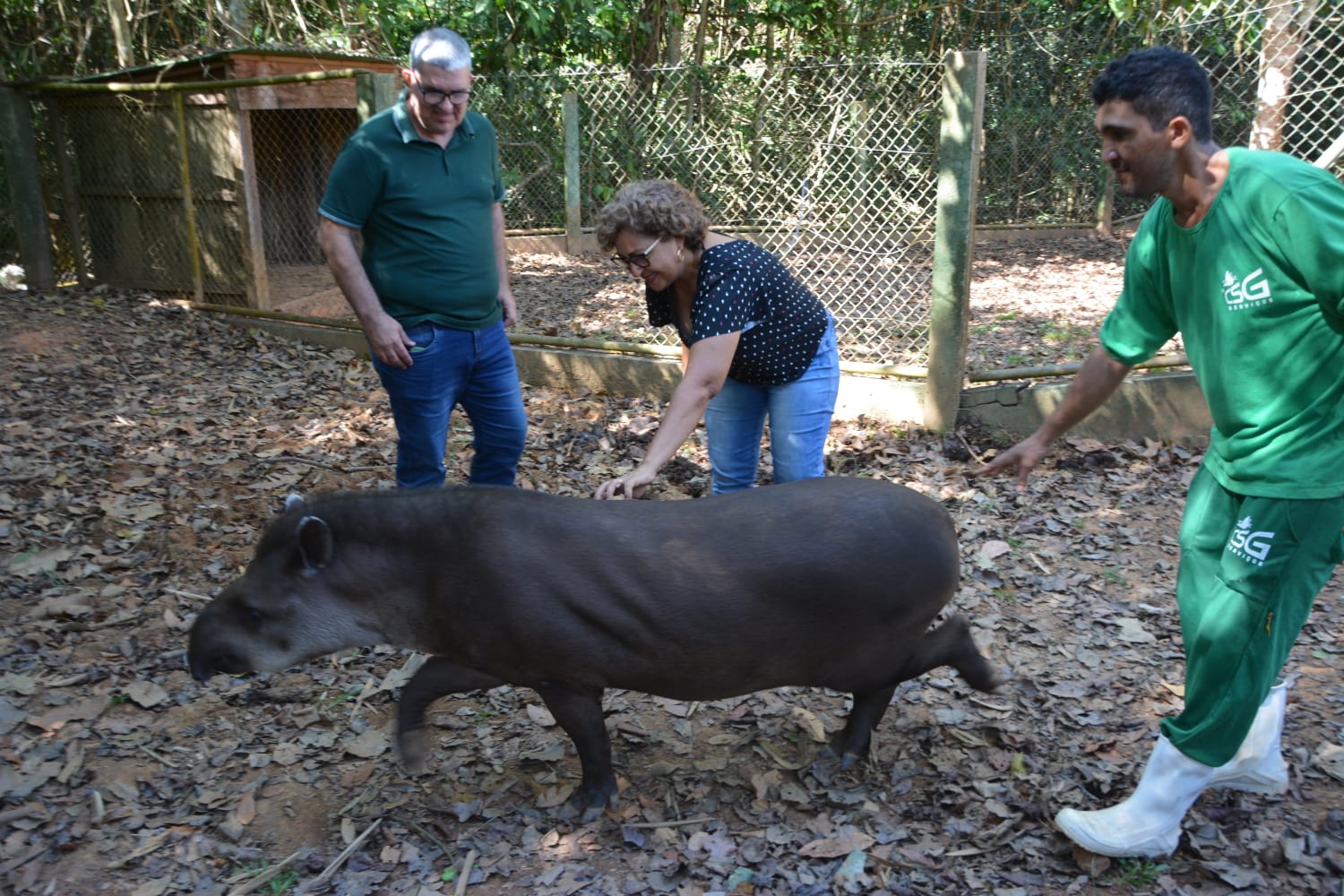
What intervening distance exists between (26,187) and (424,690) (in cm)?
923

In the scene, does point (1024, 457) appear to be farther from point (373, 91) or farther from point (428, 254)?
point (373, 91)

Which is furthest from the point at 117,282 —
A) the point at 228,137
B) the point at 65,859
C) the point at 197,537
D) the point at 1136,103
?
the point at 1136,103

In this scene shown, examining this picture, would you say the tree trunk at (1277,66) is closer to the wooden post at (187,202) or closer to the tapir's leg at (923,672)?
the tapir's leg at (923,672)

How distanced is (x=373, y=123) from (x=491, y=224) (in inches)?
27.6

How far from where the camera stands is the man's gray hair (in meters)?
4.35

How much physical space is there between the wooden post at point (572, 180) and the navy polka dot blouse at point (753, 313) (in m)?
6.57

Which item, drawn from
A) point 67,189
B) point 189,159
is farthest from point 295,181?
point 67,189

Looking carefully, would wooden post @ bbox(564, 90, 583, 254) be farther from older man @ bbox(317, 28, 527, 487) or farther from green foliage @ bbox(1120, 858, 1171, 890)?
green foliage @ bbox(1120, 858, 1171, 890)

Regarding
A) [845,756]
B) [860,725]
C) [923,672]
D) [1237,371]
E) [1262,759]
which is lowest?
[845,756]

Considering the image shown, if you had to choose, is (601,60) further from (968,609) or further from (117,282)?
(968,609)

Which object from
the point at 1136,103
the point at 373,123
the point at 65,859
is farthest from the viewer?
the point at 373,123

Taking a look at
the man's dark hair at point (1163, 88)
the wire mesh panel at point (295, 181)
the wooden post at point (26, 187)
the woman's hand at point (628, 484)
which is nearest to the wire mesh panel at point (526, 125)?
the wire mesh panel at point (295, 181)

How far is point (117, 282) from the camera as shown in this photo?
10680 millimetres

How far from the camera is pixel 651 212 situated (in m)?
3.84
